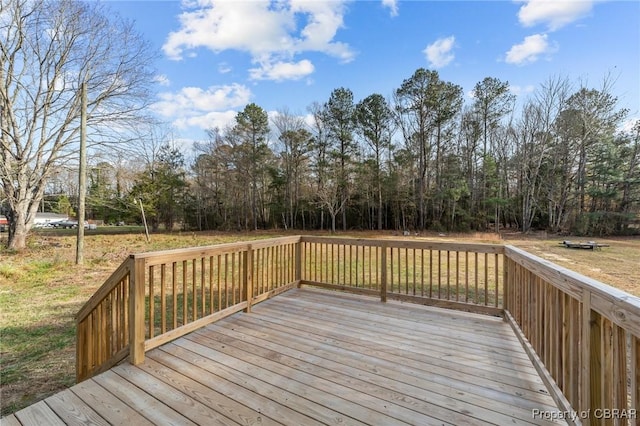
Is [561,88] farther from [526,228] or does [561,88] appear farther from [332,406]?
[332,406]

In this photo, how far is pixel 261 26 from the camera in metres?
7.44

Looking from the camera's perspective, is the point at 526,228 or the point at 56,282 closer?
the point at 56,282

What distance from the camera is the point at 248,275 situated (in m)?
3.60

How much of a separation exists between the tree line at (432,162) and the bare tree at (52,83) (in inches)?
413

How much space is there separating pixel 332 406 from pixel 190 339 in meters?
1.69

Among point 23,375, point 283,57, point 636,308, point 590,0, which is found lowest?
point 23,375

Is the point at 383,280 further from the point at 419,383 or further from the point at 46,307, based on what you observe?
the point at 46,307

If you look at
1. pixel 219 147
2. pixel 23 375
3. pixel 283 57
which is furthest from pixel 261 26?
pixel 219 147

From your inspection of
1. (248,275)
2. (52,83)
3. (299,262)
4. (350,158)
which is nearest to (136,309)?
(248,275)

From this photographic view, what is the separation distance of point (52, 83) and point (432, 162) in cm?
2045

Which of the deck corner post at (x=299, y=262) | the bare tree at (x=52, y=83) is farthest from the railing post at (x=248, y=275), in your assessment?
the bare tree at (x=52, y=83)

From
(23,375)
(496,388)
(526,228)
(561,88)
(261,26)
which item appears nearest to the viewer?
(496,388)

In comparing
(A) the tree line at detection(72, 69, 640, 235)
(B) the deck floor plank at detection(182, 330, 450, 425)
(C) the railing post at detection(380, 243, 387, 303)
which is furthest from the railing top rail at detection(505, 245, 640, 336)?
(A) the tree line at detection(72, 69, 640, 235)

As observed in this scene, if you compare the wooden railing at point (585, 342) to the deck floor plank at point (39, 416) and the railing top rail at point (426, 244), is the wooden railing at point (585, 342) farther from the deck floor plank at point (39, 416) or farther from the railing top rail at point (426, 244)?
the deck floor plank at point (39, 416)
